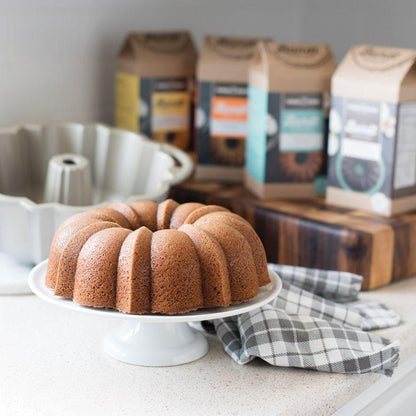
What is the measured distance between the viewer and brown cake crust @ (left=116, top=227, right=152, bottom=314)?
2.59 feet

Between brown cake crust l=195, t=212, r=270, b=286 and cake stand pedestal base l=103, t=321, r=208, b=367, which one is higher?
brown cake crust l=195, t=212, r=270, b=286

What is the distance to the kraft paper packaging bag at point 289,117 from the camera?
1190 millimetres

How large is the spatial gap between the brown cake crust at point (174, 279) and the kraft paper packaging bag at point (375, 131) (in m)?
0.45

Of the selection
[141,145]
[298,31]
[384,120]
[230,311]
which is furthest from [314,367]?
[298,31]

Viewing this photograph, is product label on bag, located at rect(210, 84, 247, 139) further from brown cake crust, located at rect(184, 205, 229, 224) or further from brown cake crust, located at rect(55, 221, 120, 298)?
brown cake crust, located at rect(55, 221, 120, 298)

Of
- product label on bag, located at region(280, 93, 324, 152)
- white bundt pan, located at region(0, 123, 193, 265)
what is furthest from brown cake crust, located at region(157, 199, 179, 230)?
product label on bag, located at region(280, 93, 324, 152)

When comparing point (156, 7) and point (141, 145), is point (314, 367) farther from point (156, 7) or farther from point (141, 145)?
point (156, 7)

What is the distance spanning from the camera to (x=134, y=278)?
0.79 metres

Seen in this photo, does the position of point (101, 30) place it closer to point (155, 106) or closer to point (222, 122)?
point (155, 106)

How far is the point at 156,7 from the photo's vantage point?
1.52 metres

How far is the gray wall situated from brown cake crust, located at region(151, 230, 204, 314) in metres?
0.64

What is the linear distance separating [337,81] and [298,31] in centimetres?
66

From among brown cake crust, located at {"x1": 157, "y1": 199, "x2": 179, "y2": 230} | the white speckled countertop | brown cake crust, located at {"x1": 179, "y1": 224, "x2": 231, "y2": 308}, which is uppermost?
brown cake crust, located at {"x1": 157, "y1": 199, "x2": 179, "y2": 230}

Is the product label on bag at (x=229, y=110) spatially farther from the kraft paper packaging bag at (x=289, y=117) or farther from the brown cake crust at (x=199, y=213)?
the brown cake crust at (x=199, y=213)
